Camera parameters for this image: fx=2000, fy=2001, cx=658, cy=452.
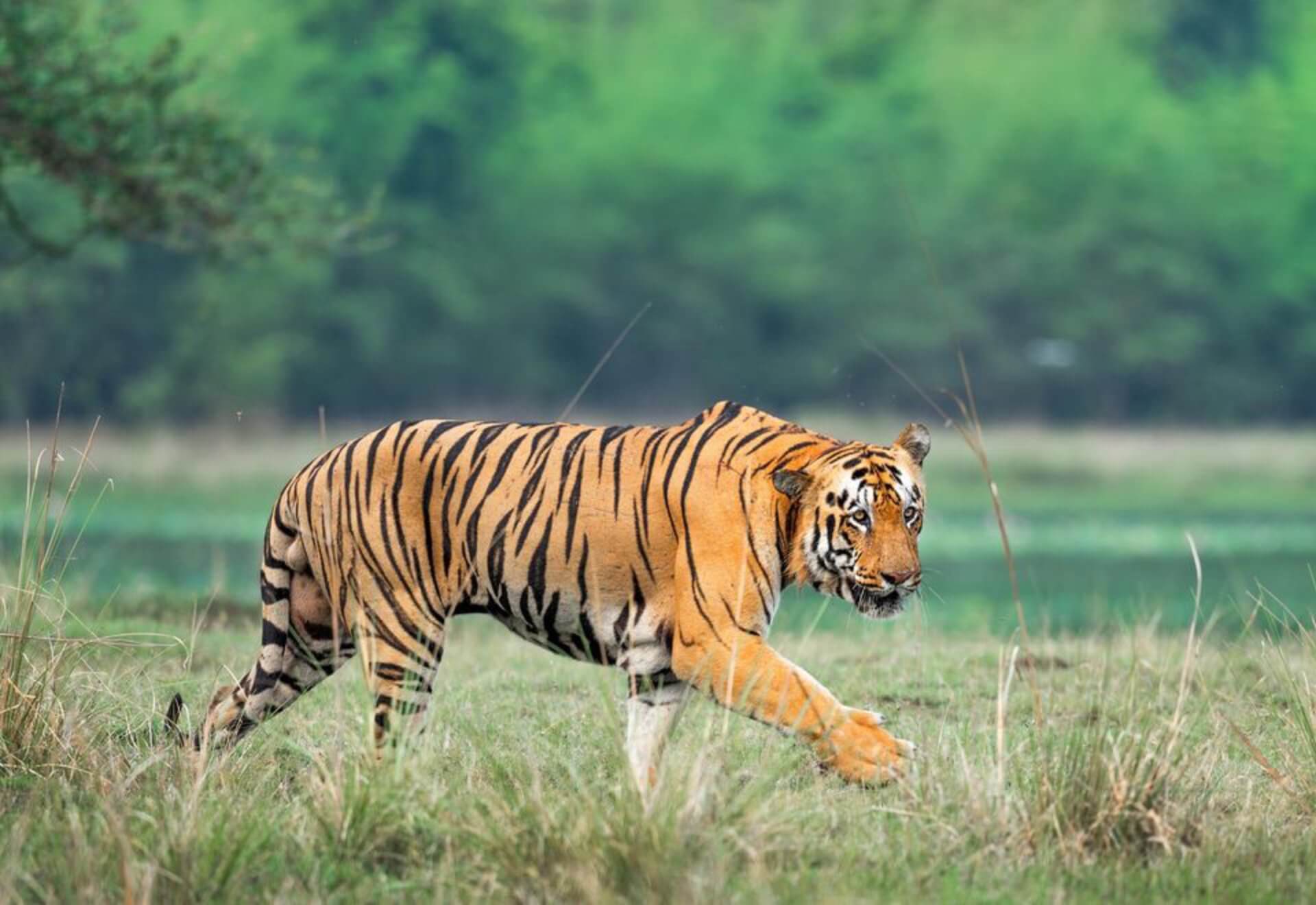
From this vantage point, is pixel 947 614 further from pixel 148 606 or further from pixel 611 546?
pixel 611 546

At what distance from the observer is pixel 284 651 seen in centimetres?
636

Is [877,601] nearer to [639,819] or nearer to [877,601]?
[877,601]

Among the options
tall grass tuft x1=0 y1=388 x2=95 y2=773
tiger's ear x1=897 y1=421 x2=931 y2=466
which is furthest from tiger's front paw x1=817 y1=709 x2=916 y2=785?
tall grass tuft x1=0 y1=388 x2=95 y2=773

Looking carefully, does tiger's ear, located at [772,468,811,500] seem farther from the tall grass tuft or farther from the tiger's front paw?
the tall grass tuft

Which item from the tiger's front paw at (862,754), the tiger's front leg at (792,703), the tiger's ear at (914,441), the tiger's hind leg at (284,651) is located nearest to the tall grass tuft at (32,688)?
the tiger's hind leg at (284,651)

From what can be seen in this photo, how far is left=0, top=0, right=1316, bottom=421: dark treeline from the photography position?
141 feet

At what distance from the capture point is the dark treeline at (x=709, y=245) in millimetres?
43062

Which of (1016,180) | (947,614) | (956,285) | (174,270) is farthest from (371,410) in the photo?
(947,614)

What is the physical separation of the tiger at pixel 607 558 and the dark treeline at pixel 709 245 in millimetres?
34637

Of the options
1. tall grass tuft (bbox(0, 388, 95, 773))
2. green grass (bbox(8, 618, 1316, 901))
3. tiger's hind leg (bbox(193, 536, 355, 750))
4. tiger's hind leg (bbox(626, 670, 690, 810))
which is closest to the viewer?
green grass (bbox(8, 618, 1316, 901))

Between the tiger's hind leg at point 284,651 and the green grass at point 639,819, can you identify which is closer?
the green grass at point 639,819

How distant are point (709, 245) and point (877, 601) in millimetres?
44554

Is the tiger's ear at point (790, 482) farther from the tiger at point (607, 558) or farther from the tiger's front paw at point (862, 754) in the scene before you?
the tiger's front paw at point (862, 754)

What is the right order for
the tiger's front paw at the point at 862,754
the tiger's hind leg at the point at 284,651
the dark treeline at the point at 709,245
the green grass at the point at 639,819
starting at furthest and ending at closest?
the dark treeline at the point at 709,245 → the tiger's hind leg at the point at 284,651 → the tiger's front paw at the point at 862,754 → the green grass at the point at 639,819
